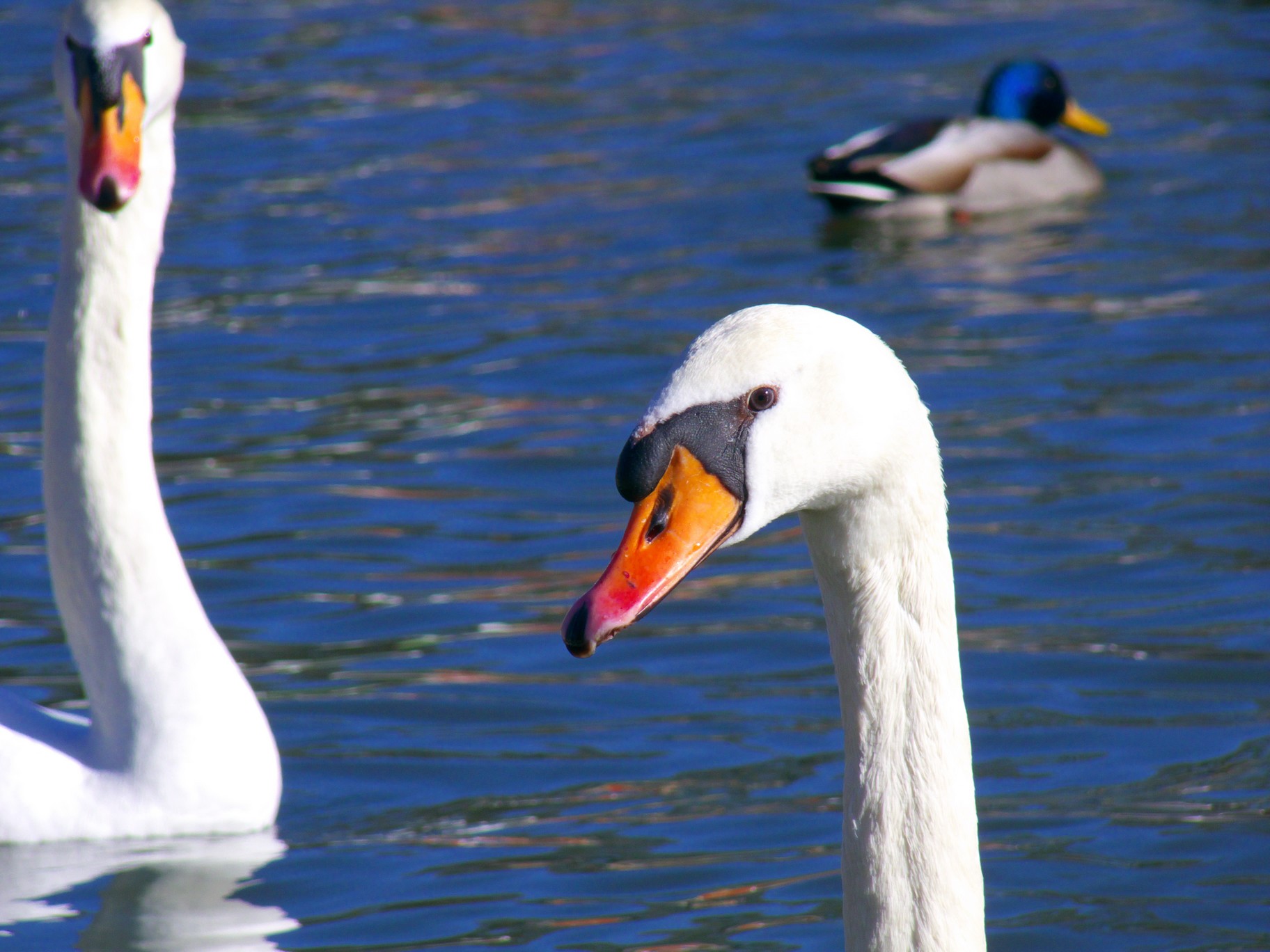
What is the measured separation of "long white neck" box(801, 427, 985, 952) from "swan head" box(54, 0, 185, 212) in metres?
2.53

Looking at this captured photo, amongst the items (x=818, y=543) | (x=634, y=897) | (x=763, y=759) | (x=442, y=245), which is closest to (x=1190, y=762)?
(x=763, y=759)

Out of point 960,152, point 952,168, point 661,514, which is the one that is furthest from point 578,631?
point 960,152

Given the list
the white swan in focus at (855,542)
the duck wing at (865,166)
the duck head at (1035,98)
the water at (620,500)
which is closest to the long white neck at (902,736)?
the white swan in focus at (855,542)

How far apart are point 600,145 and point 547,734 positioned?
9.29 m

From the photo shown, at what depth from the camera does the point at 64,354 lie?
209 inches

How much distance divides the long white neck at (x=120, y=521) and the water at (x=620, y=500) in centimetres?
32

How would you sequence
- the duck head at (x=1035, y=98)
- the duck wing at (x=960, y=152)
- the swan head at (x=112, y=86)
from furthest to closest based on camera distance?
the duck head at (x=1035, y=98), the duck wing at (x=960, y=152), the swan head at (x=112, y=86)

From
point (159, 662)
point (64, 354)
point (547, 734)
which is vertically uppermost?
point (64, 354)

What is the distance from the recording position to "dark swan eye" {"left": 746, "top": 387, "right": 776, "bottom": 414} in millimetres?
3021

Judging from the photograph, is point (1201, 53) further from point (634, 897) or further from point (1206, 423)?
point (634, 897)

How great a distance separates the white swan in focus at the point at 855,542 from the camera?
9.89ft

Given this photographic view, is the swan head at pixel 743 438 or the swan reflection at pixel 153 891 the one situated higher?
the swan head at pixel 743 438

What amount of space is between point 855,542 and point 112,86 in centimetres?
278

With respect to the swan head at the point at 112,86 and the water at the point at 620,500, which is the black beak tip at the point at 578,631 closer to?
the water at the point at 620,500
